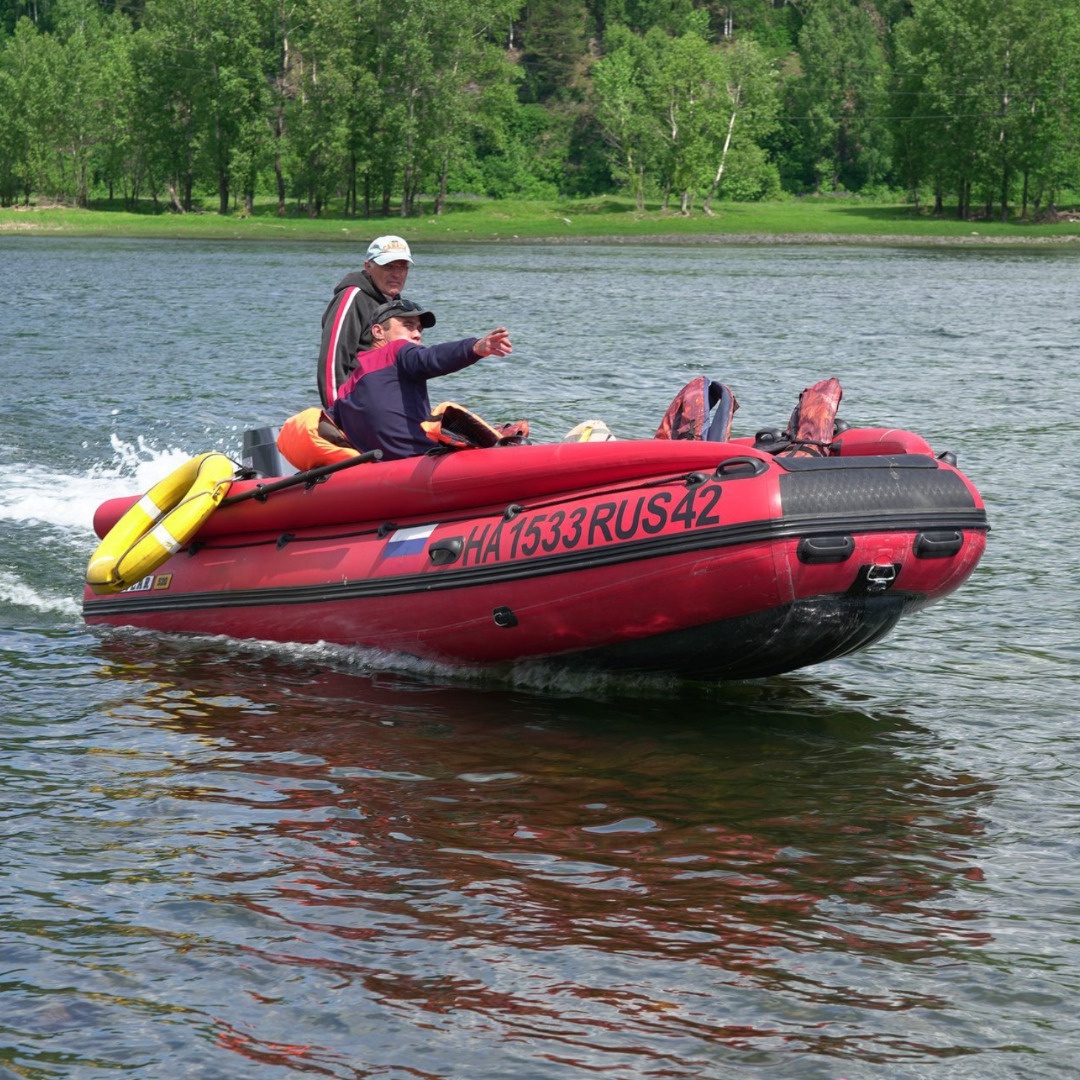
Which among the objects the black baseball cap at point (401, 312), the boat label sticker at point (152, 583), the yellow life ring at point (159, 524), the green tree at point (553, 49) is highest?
the green tree at point (553, 49)

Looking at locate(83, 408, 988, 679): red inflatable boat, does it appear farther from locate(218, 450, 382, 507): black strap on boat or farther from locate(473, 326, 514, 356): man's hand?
locate(473, 326, 514, 356): man's hand

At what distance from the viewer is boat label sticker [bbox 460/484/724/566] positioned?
6.58 metres

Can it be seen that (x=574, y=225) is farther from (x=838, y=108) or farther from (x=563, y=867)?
(x=563, y=867)

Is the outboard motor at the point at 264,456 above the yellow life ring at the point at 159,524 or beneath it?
above

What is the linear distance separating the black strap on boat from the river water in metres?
0.81

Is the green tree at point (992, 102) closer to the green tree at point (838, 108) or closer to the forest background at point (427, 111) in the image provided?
the forest background at point (427, 111)

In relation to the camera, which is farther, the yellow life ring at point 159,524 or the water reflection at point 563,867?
the yellow life ring at point 159,524

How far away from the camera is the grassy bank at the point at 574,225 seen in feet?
205

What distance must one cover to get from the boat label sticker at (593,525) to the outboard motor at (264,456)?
200 cm

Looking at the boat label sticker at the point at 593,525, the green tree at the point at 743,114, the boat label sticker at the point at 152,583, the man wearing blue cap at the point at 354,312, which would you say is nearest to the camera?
the boat label sticker at the point at 593,525

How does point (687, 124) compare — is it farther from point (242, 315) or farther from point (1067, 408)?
point (1067, 408)

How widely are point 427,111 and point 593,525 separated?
217 feet

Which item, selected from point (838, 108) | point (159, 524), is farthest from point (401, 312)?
point (838, 108)

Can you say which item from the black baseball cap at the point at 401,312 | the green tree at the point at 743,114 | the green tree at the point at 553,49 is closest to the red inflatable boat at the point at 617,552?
the black baseball cap at the point at 401,312
